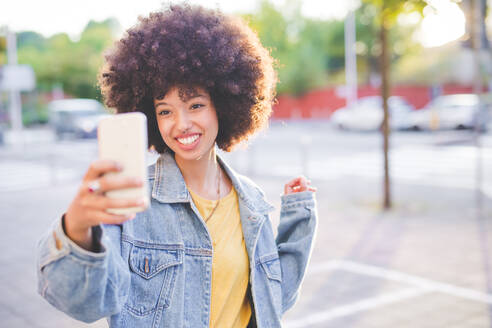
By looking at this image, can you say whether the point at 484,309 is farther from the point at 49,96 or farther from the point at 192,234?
the point at 49,96

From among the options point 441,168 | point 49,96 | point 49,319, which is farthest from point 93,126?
point 49,96

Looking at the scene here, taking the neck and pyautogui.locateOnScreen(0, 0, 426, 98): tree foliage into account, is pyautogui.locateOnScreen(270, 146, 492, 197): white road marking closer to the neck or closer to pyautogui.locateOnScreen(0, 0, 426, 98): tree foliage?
the neck

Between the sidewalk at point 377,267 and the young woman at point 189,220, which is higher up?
the young woman at point 189,220

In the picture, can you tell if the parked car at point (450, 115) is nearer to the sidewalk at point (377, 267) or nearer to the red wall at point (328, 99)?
the red wall at point (328, 99)

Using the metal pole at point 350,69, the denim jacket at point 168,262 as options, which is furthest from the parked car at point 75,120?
the denim jacket at point 168,262

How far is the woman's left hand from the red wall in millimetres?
32811

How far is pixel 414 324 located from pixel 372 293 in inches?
27.0

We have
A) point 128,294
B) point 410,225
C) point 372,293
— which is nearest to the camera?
point 128,294

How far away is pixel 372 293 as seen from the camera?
15.5ft

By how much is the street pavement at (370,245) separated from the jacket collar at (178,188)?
2508mm

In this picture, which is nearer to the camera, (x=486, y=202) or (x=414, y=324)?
(x=414, y=324)

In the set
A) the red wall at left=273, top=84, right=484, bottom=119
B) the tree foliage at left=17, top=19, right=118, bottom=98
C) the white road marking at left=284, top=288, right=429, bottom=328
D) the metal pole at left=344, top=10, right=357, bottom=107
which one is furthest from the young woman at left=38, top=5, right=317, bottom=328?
the tree foliage at left=17, top=19, right=118, bottom=98

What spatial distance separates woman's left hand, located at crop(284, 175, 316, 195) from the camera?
6.51 ft

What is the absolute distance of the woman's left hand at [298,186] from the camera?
199 centimetres
